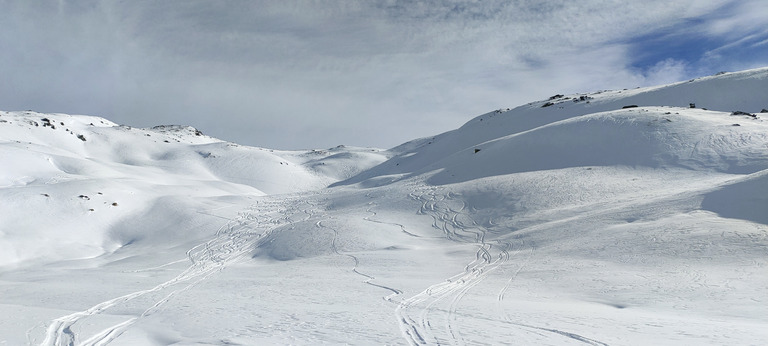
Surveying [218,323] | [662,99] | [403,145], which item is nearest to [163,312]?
[218,323]

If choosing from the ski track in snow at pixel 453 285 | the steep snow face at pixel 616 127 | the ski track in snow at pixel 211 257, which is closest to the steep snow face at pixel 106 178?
the ski track in snow at pixel 211 257

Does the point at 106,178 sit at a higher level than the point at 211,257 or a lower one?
higher

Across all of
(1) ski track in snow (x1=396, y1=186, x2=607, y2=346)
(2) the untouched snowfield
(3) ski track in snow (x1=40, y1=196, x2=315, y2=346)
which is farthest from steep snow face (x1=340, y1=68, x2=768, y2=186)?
(3) ski track in snow (x1=40, y1=196, x2=315, y2=346)

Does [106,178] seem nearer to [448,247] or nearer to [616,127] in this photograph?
[448,247]

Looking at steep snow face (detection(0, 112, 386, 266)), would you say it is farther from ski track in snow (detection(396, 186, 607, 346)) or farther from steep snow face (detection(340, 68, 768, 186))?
ski track in snow (detection(396, 186, 607, 346))

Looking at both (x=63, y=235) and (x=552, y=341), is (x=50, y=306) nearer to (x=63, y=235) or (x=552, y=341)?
A: (x=552, y=341)

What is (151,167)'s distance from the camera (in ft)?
179

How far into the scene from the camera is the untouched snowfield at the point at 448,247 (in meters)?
10.1

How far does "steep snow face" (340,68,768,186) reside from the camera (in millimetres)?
30141

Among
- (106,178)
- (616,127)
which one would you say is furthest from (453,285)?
(106,178)

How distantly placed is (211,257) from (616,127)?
2808 centimetres

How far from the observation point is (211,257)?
21484 mm

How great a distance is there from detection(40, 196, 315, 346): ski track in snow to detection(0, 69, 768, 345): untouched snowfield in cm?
12

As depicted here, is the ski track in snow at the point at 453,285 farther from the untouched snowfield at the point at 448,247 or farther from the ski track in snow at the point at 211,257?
the ski track in snow at the point at 211,257
